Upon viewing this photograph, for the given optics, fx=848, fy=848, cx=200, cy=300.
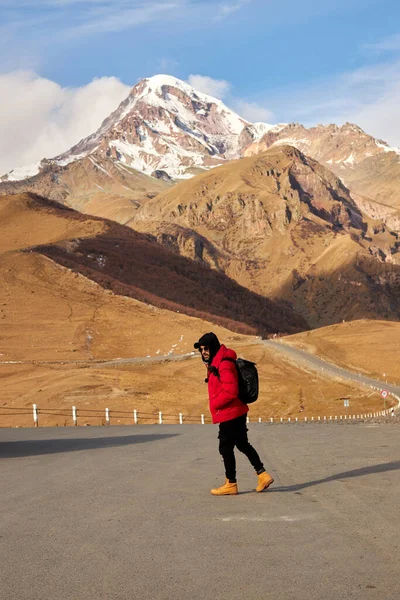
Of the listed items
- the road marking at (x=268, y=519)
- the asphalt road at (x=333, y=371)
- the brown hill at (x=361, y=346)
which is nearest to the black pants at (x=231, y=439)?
the road marking at (x=268, y=519)

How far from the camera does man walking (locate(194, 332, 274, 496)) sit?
33.8ft

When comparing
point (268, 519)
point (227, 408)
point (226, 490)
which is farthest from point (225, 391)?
point (268, 519)

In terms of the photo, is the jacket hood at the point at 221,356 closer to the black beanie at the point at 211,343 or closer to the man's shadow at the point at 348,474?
the black beanie at the point at 211,343

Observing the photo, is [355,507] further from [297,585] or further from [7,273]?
[7,273]

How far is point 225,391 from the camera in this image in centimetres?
1031

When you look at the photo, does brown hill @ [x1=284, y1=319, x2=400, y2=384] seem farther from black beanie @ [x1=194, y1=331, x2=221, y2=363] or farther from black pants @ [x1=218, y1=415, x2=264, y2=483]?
black beanie @ [x1=194, y1=331, x2=221, y2=363]

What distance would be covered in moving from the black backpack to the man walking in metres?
0.08

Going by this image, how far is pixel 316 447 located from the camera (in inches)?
693

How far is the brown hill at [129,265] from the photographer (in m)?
126

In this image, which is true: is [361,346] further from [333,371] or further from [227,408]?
[227,408]

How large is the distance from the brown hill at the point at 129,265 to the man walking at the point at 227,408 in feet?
341

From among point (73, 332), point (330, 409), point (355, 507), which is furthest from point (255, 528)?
point (73, 332)

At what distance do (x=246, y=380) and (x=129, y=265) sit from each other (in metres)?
135

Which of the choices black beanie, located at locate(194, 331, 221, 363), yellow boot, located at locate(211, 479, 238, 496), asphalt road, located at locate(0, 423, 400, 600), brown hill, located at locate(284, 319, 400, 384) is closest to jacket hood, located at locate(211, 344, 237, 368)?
black beanie, located at locate(194, 331, 221, 363)
